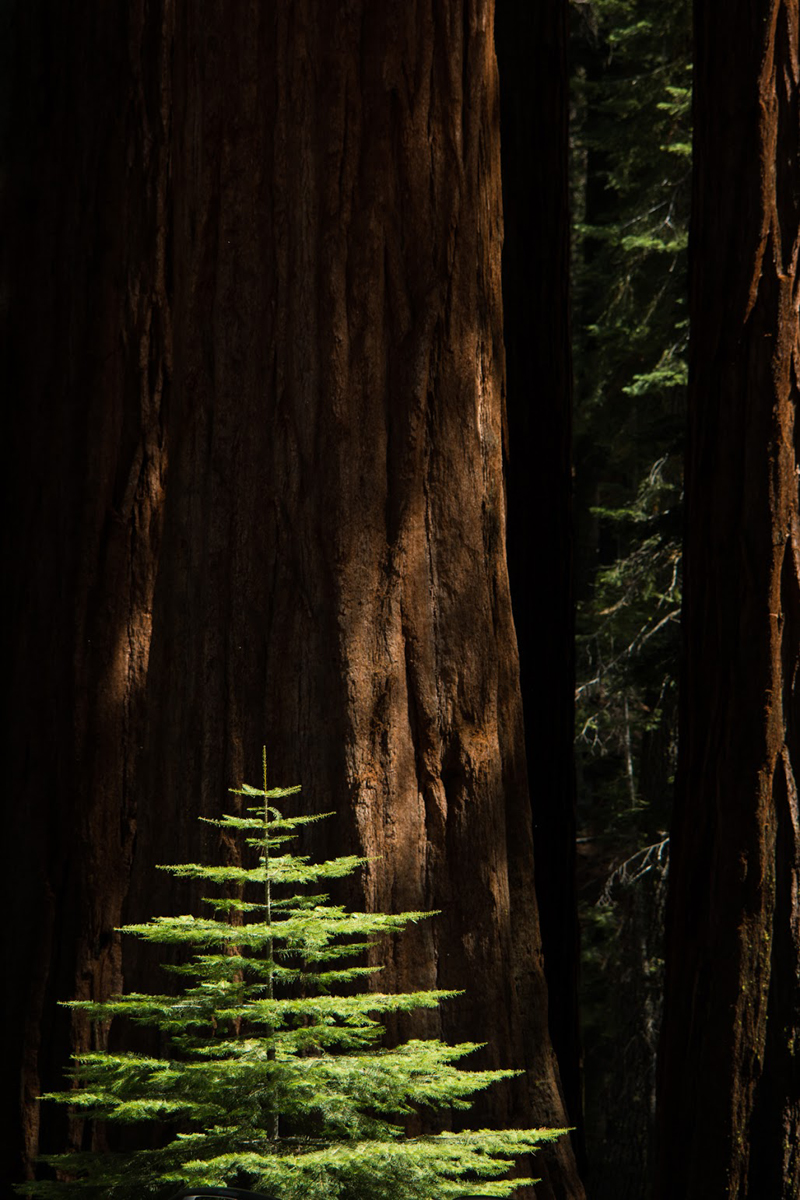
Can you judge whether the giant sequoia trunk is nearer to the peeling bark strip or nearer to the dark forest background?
the dark forest background

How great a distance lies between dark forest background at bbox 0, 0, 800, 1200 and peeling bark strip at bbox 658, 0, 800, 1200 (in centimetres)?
1

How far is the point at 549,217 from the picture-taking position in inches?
210

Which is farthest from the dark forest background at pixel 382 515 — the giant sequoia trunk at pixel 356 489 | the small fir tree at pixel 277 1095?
the small fir tree at pixel 277 1095

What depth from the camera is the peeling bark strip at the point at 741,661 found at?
13.1ft

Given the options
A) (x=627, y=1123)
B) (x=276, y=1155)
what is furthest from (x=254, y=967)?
(x=627, y=1123)

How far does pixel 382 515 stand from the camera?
2.97 metres

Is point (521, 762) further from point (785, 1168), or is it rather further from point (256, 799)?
point (785, 1168)

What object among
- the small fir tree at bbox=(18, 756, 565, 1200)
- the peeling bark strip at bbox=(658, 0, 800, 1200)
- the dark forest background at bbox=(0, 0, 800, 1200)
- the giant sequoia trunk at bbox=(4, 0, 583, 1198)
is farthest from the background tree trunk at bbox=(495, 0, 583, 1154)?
the small fir tree at bbox=(18, 756, 565, 1200)

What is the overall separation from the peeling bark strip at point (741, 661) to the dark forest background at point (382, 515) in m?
0.01

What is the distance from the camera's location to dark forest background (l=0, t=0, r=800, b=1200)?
2.93m

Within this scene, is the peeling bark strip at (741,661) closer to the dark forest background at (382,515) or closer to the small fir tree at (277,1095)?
the dark forest background at (382,515)

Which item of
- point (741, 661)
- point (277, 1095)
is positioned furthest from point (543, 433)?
point (277, 1095)

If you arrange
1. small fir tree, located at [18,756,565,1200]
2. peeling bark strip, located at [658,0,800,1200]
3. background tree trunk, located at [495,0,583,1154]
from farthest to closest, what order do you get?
1. background tree trunk, located at [495,0,583,1154]
2. peeling bark strip, located at [658,0,800,1200]
3. small fir tree, located at [18,756,565,1200]

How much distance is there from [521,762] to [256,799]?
2.07ft
